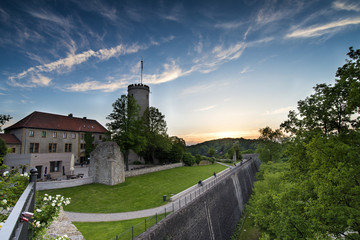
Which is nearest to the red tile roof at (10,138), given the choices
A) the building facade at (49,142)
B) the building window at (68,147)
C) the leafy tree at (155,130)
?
the building facade at (49,142)

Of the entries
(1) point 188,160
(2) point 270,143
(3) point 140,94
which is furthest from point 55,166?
(2) point 270,143

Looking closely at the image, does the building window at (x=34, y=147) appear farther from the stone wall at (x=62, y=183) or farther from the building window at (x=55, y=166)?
the stone wall at (x=62, y=183)

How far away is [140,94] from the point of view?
46.0 m

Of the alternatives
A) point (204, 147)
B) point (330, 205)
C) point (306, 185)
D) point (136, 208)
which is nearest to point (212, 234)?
point (136, 208)

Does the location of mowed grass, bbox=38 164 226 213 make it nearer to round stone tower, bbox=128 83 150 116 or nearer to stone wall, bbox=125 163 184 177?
stone wall, bbox=125 163 184 177

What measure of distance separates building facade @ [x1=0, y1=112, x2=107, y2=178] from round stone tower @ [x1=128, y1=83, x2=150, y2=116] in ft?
39.5

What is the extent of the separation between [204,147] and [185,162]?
3277 inches

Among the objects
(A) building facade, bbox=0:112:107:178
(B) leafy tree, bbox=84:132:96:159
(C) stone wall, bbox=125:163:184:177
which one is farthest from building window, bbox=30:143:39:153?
(C) stone wall, bbox=125:163:184:177

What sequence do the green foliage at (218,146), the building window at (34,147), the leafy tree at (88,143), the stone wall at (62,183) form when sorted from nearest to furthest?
the stone wall at (62,183), the building window at (34,147), the leafy tree at (88,143), the green foliage at (218,146)

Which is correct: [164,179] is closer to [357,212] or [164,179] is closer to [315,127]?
[315,127]

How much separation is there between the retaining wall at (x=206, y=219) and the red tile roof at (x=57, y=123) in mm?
30131

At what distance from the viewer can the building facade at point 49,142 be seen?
85.6 feet

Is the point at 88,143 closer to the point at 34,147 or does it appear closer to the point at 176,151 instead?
the point at 34,147

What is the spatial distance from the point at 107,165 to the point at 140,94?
79.5 ft
